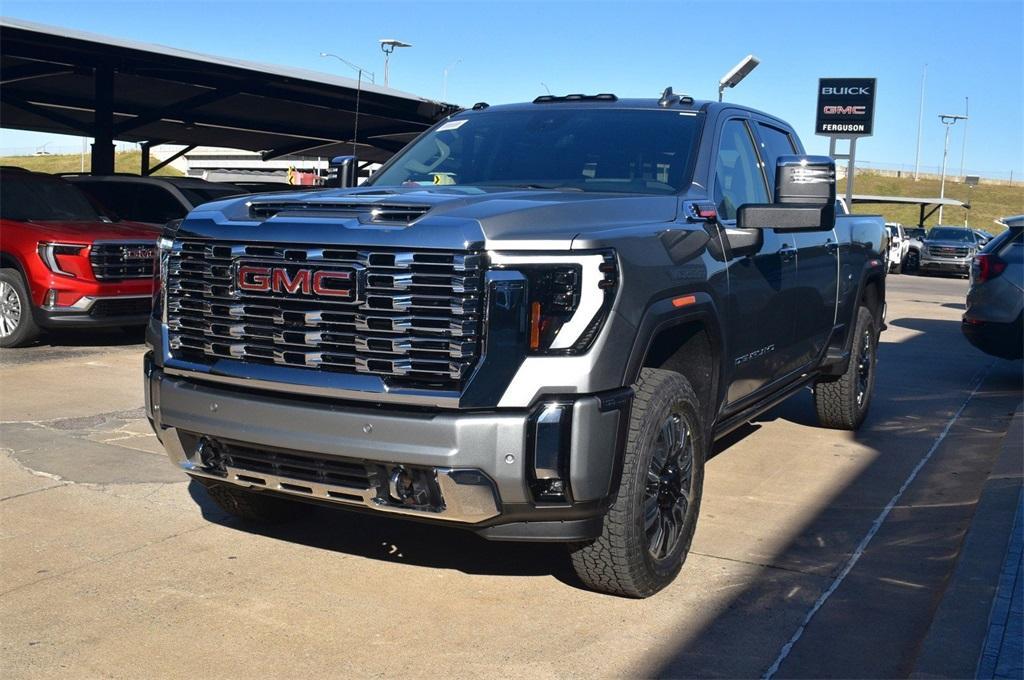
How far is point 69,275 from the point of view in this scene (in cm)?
1037

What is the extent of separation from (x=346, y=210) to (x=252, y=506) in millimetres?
1700

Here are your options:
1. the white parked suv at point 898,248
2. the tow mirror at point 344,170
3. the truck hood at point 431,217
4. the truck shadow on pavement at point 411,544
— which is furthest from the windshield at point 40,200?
the white parked suv at point 898,248

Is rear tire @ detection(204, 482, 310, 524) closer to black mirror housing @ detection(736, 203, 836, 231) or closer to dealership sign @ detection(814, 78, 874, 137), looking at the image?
black mirror housing @ detection(736, 203, 836, 231)

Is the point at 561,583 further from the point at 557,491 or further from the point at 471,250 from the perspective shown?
the point at 471,250

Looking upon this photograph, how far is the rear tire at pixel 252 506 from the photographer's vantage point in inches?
199

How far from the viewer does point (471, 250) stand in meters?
3.70

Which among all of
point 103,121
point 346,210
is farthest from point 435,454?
point 103,121

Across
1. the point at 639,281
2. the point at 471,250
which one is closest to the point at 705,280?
the point at 639,281

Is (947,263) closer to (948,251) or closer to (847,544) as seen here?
(948,251)

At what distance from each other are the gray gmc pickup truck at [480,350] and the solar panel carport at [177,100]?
28.1 ft

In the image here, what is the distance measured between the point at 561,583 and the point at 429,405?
1.24 m

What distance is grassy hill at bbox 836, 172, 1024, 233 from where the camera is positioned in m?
93.4

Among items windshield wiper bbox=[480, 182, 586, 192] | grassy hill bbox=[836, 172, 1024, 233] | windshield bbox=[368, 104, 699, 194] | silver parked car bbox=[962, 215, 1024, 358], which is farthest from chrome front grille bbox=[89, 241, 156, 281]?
grassy hill bbox=[836, 172, 1024, 233]

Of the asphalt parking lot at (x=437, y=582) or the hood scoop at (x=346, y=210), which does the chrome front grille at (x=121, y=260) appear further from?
the hood scoop at (x=346, y=210)
